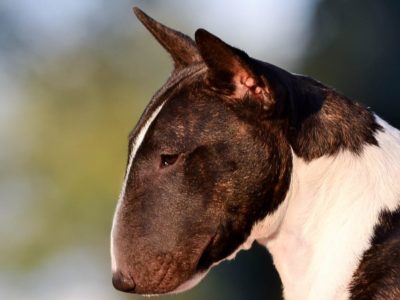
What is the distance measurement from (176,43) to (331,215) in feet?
3.19

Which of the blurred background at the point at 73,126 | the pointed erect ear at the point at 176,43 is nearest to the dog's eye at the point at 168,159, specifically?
the pointed erect ear at the point at 176,43

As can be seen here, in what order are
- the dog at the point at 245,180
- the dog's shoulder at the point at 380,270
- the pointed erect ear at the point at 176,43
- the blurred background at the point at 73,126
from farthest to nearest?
the blurred background at the point at 73,126
the pointed erect ear at the point at 176,43
the dog at the point at 245,180
the dog's shoulder at the point at 380,270

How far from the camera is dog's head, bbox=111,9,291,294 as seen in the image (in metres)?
3.22

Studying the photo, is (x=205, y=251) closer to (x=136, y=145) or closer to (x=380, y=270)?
(x=136, y=145)

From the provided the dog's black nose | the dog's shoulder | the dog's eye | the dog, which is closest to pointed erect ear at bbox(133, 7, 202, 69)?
the dog

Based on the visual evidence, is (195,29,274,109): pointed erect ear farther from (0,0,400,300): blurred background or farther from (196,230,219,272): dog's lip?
(0,0,400,300): blurred background

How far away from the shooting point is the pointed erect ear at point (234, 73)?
312 centimetres

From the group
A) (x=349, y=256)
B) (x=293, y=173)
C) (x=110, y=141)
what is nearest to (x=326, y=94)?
(x=293, y=173)

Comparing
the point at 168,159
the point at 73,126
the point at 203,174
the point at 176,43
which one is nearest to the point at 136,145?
the point at 168,159

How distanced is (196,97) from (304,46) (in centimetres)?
644

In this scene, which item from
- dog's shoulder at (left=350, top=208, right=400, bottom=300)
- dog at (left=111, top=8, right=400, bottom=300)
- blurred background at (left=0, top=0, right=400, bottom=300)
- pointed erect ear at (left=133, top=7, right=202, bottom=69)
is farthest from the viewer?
blurred background at (left=0, top=0, right=400, bottom=300)

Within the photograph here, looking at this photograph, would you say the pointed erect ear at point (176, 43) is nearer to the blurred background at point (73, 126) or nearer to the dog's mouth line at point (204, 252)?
the dog's mouth line at point (204, 252)

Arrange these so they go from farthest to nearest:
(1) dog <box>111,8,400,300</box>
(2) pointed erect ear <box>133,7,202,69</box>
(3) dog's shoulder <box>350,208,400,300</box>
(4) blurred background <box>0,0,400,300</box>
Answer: (4) blurred background <box>0,0,400,300</box>
(2) pointed erect ear <box>133,7,202,69</box>
(1) dog <box>111,8,400,300</box>
(3) dog's shoulder <box>350,208,400,300</box>

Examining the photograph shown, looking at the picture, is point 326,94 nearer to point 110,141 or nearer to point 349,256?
point 349,256
